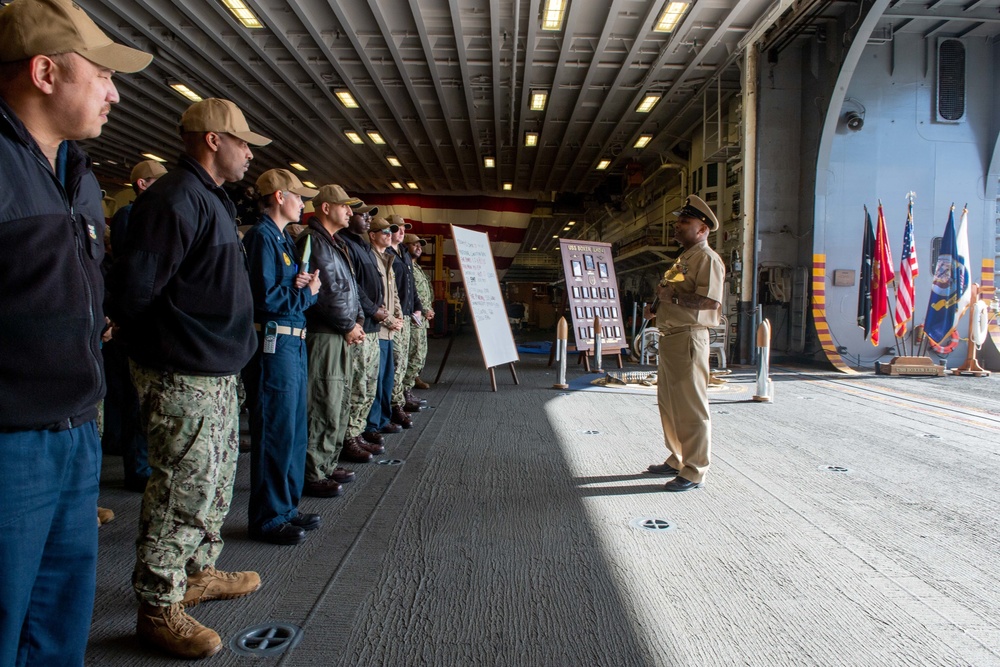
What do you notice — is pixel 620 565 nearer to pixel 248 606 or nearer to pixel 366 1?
pixel 248 606

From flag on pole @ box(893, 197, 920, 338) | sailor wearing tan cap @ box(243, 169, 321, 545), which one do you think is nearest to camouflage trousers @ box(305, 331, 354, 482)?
sailor wearing tan cap @ box(243, 169, 321, 545)

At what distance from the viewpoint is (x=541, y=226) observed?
29984mm

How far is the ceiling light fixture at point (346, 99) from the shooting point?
488 inches

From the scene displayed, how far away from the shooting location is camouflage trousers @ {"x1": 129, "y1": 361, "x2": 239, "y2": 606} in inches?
73.5

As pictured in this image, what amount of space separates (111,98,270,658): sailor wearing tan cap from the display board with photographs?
274 inches

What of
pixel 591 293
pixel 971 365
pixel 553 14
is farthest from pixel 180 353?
pixel 971 365

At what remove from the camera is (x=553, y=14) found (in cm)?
905

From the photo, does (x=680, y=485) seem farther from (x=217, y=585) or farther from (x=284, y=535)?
(x=217, y=585)

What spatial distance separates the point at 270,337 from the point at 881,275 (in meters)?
10.2

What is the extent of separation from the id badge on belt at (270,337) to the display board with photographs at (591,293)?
20.9ft

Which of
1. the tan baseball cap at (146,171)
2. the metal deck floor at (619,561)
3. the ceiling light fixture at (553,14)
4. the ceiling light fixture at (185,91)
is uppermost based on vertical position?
the ceiling light fixture at (185,91)

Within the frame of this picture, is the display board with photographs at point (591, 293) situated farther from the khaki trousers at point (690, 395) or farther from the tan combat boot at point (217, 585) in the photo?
the tan combat boot at point (217, 585)

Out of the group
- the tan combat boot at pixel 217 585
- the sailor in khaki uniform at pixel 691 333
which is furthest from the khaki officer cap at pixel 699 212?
the tan combat boot at pixel 217 585

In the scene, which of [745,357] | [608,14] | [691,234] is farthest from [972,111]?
[691,234]
